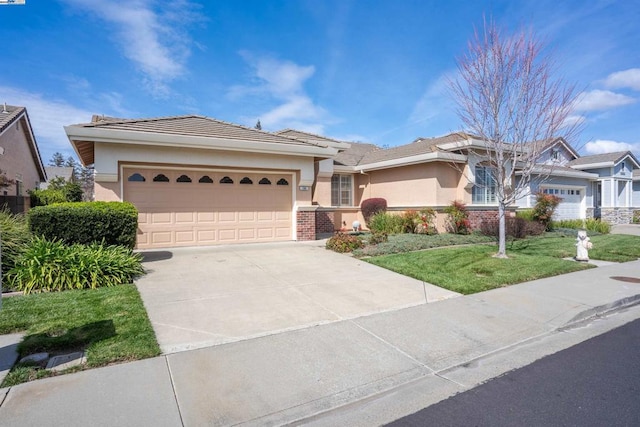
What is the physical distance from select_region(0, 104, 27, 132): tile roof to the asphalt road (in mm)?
18670

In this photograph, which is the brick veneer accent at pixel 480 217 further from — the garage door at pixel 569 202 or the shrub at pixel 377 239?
the garage door at pixel 569 202

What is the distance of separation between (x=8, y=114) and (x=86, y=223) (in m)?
13.0

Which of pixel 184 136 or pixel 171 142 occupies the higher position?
pixel 184 136

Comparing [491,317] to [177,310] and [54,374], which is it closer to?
[177,310]

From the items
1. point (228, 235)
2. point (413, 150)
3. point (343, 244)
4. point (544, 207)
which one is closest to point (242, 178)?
point (228, 235)

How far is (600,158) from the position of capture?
26.8m

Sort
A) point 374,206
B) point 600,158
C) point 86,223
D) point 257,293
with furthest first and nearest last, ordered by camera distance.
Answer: point 600,158
point 374,206
point 86,223
point 257,293

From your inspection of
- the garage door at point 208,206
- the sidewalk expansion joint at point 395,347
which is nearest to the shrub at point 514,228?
the garage door at point 208,206

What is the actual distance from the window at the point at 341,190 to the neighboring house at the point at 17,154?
12.8 m

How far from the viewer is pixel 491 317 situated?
5676 millimetres

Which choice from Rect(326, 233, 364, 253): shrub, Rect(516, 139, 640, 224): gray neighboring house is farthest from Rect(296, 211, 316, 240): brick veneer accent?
Rect(516, 139, 640, 224): gray neighboring house

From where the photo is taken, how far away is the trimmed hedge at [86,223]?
25.3ft

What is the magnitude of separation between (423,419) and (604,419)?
1.55 metres

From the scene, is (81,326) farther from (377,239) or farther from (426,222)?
(426,222)
